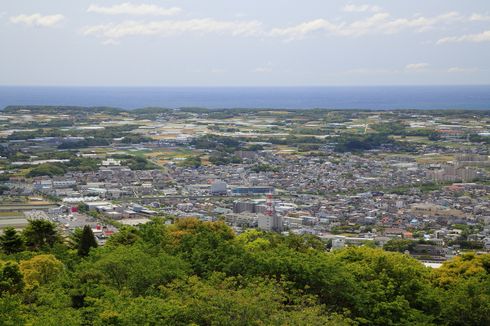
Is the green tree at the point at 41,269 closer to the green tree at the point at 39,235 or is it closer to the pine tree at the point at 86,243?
the pine tree at the point at 86,243

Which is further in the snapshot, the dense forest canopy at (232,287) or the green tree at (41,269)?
the green tree at (41,269)

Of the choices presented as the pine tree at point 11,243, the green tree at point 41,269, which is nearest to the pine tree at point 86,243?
the pine tree at point 11,243

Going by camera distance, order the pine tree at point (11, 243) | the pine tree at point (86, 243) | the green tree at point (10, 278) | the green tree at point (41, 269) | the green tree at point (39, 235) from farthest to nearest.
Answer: the green tree at point (39, 235), the pine tree at point (11, 243), the pine tree at point (86, 243), the green tree at point (41, 269), the green tree at point (10, 278)

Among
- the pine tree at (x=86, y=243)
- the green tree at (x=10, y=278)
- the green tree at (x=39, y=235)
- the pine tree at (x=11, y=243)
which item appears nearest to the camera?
the green tree at (x=10, y=278)

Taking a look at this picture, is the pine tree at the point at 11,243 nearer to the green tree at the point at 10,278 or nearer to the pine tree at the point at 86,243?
the pine tree at the point at 86,243

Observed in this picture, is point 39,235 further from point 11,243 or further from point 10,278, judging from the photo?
point 10,278

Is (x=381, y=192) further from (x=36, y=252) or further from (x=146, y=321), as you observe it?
(x=146, y=321)

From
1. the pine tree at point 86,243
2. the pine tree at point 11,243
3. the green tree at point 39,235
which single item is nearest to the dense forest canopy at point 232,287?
the pine tree at point 86,243

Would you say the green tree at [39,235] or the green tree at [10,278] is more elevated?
the green tree at [10,278]

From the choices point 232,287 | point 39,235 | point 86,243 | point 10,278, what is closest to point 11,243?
point 39,235

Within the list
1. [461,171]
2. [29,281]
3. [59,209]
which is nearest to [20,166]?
[59,209]

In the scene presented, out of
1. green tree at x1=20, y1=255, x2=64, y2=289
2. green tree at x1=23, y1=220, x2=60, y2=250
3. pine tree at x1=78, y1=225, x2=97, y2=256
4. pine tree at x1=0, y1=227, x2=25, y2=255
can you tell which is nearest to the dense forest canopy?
green tree at x1=20, y1=255, x2=64, y2=289
